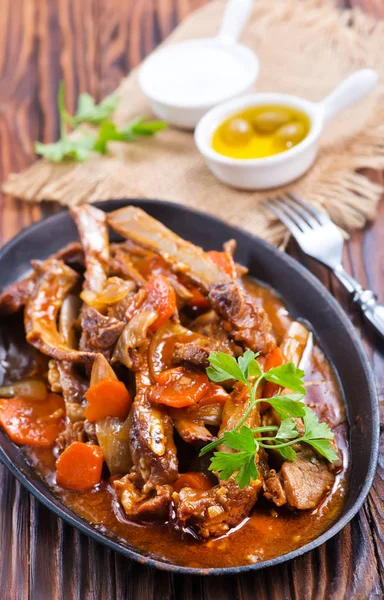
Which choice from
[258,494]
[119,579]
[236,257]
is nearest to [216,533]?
[258,494]

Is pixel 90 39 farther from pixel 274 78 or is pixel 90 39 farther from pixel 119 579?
pixel 119 579

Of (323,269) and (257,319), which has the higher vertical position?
(257,319)

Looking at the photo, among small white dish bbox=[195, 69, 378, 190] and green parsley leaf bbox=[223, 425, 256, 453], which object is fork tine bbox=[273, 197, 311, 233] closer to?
small white dish bbox=[195, 69, 378, 190]

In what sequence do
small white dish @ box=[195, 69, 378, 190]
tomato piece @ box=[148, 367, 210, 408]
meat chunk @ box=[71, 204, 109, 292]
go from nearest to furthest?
tomato piece @ box=[148, 367, 210, 408]
meat chunk @ box=[71, 204, 109, 292]
small white dish @ box=[195, 69, 378, 190]

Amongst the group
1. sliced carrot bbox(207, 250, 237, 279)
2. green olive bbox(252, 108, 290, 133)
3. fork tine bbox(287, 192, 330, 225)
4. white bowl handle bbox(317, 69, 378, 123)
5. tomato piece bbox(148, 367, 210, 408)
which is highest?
white bowl handle bbox(317, 69, 378, 123)

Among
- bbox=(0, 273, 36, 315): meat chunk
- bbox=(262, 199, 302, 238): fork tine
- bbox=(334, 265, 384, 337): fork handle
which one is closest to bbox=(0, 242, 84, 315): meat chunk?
bbox=(0, 273, 36, 315): meat chunk

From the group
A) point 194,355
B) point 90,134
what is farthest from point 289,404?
point 90,134
